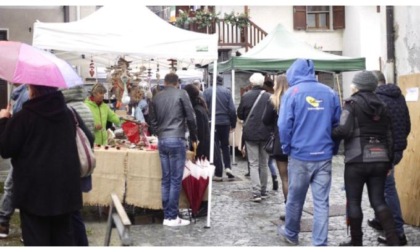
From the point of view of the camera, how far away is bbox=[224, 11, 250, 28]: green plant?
21.4 metres

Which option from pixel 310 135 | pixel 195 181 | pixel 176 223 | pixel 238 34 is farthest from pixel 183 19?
pixel 310 135

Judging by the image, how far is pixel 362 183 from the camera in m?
5.17

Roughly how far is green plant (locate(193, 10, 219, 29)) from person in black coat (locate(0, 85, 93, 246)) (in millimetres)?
17409

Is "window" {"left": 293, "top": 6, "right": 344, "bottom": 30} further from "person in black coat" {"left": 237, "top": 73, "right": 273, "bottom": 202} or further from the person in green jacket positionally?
the person in green jacket

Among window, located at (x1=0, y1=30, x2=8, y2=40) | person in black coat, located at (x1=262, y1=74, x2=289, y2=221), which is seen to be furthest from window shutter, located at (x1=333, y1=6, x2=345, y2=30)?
person in black coat, located at (x1=262, y1=74, x2=289, y2=221)

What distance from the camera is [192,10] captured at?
861 inches

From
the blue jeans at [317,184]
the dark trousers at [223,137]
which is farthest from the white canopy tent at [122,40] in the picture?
the dark trousers at [223,137]

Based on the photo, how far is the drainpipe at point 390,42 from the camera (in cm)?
757

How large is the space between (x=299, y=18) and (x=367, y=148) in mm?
19903

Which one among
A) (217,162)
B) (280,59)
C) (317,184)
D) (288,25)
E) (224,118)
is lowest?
(217,162)

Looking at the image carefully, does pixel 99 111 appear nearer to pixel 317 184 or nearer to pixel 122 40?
pixel 122 40

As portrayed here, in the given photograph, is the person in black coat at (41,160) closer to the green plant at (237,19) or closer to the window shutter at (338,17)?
the green plant at (237,19)

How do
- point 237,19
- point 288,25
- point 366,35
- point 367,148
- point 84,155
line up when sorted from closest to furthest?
point 84,155
point 367,148
point 237,19
point 366,35
point 288,25
